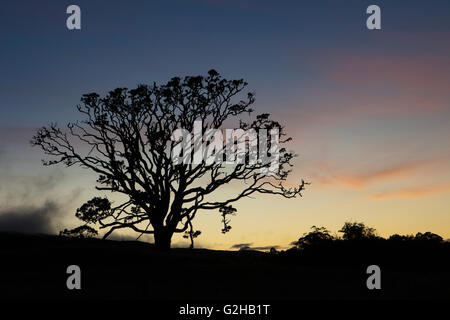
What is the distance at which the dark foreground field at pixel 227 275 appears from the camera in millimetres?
13367

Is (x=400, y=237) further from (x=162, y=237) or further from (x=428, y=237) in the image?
(x=162, y=237)

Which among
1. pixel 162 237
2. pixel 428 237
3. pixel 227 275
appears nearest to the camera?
pixel 227 275

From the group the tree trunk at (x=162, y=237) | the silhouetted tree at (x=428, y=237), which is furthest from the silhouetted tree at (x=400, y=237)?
the tree trunk at (x=162, y=237)

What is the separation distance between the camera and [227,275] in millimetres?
17156

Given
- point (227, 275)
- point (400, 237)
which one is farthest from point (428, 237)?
point (227, 275)

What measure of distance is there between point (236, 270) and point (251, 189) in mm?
15240

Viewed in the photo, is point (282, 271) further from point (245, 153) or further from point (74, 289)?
point (245, 153)

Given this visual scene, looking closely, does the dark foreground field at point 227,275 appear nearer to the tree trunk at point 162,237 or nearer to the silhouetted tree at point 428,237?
the silhouetted tree at point 428,237

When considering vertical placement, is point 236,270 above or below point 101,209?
below

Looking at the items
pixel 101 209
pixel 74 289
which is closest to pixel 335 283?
pixel 74 289

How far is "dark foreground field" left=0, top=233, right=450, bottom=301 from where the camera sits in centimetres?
1337

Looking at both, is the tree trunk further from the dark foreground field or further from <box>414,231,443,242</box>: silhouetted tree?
Result: <box>414,231,443,242</box>: silhouetted tree
